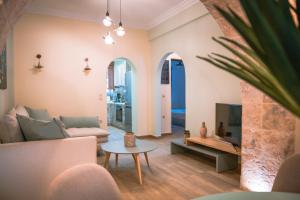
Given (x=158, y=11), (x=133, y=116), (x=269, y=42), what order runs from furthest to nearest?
(x=133, y=116)
(x=158, y=11)
(x=269, y=42)

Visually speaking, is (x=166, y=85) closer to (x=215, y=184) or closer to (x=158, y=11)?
(x=158, y=11)

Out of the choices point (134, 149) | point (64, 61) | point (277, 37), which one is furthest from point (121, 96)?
point (277, 37)

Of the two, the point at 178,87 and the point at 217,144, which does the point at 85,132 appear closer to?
the point at 217,144

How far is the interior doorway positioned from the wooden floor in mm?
2145

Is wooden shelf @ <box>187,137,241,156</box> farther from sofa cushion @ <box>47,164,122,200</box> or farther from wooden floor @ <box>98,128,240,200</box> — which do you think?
sofa cushion @ <box>47,164,122,200</box>

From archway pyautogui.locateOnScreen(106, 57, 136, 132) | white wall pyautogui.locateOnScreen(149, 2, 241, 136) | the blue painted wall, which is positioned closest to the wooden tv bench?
white wall pyautogui.locateOnScreen(149, 2, 241, 136)

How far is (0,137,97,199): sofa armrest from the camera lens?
2055 millimetres

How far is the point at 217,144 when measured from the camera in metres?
3.57

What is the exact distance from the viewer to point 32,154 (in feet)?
7.12

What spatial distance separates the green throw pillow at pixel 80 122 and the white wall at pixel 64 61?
45 cm

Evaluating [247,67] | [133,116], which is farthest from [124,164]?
[247,67]

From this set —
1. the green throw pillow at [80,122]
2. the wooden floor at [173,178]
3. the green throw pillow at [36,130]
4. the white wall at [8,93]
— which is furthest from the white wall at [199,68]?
the white wall at [8,93]

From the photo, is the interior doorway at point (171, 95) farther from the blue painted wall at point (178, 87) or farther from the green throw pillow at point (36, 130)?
the green throw pillow at point (36, 130)

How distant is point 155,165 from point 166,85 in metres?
3.00
